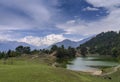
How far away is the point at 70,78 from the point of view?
3825 cm

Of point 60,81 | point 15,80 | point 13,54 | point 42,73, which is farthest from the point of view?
point 13,54

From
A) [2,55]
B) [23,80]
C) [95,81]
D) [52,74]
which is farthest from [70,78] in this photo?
[2,55]

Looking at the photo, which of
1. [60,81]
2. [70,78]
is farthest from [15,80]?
[70,78]

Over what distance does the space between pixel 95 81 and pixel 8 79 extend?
17320 millimetres

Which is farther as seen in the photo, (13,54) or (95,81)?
(13,54)

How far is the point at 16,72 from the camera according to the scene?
122 ft

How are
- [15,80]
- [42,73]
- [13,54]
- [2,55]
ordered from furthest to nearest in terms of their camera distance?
[13,54]
[2,55]
[42,73]
[15,80]

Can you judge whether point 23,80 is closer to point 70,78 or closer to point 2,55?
point 70,78

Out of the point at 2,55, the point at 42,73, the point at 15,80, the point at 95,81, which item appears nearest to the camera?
the point at 15,80

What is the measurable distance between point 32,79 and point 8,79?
A: 3.74m

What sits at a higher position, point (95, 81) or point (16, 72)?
point (16, 72)

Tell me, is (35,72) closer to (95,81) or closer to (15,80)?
(15,80)

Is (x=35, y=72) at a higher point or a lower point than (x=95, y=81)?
higher

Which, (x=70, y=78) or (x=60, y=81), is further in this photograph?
(x=70, y=78)
